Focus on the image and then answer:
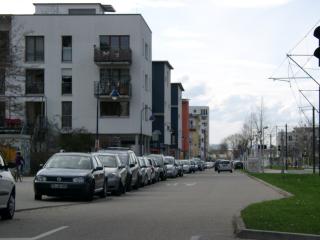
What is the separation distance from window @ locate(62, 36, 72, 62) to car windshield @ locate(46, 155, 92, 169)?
4633 centimetres

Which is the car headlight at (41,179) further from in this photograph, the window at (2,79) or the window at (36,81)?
the window at (36,81)

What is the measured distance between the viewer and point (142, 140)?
73.6 m

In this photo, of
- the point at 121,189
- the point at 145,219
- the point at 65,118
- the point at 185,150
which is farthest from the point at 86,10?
the point at 185,150

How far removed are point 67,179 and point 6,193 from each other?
6.95m

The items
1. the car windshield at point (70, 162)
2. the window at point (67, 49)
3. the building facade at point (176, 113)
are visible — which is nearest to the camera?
the car windshield at point (70, 162)

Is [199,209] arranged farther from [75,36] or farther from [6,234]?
[75,36]

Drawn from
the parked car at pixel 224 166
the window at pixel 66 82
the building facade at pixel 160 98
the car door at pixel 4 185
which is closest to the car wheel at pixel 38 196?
the car door at pixel 4 185

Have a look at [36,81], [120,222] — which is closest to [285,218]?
[120,222]

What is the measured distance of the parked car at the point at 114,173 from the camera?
27703 millimetres

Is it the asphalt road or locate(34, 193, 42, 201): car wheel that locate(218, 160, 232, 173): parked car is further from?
the asphalt road

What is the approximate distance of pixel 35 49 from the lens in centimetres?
6944

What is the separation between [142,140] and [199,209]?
2117 inches

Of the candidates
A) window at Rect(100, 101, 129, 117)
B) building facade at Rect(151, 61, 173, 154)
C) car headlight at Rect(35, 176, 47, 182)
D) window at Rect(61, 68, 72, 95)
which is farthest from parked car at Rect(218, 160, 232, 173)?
car headlight at Rect(35, 176, 47, 182)

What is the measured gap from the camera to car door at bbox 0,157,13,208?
50.3 feet
